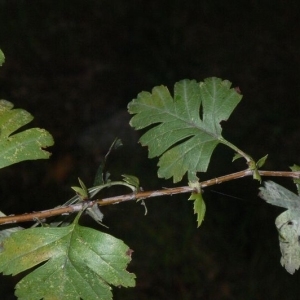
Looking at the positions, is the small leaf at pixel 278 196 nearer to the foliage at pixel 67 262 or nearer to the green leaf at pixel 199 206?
the green leaf at pixel 199 206

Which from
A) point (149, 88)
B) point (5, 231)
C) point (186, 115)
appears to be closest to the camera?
point (5, 231)

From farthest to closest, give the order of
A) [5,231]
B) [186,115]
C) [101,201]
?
1. [186,115]
2. [5,231]
3. [101,201]

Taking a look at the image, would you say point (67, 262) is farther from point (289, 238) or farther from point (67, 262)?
point (289, 238)

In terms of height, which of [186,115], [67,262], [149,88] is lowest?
[149,88]

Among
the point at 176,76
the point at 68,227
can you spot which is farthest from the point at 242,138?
the point at 68,227

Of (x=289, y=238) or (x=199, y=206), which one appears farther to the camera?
(x=289, y=238)

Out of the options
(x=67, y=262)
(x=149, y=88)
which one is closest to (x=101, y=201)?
(x=67, y=262)

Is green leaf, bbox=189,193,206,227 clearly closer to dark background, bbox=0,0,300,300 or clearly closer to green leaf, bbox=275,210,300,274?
green leaf, bbox=275,210,300,274
